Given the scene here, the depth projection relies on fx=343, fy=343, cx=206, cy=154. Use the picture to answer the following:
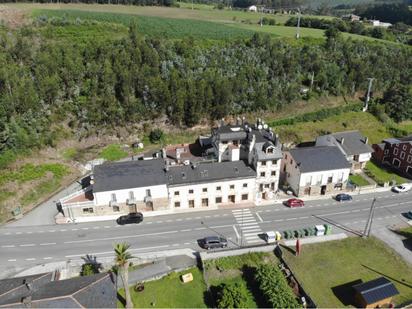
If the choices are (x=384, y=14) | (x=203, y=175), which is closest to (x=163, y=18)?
(x=203, y=175)

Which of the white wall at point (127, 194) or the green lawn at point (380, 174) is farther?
the green lawn at point (380, 174)

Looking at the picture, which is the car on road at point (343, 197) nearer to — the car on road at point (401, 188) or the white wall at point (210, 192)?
the car on road at point (401, 188)

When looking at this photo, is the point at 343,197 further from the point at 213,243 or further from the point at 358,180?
the point at 213,243

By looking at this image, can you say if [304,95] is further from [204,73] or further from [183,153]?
[183,153]

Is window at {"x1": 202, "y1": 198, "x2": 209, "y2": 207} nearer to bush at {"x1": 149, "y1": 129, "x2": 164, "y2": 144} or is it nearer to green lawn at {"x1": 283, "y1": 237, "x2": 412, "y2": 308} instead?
green lawn at {"x1": 283, "y1": 237, "x2": 412, "y2": 308}

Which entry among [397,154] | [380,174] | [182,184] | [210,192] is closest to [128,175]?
[182,184]

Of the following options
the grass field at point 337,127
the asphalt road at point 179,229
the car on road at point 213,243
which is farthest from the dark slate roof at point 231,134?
the grass field at point 337,127
